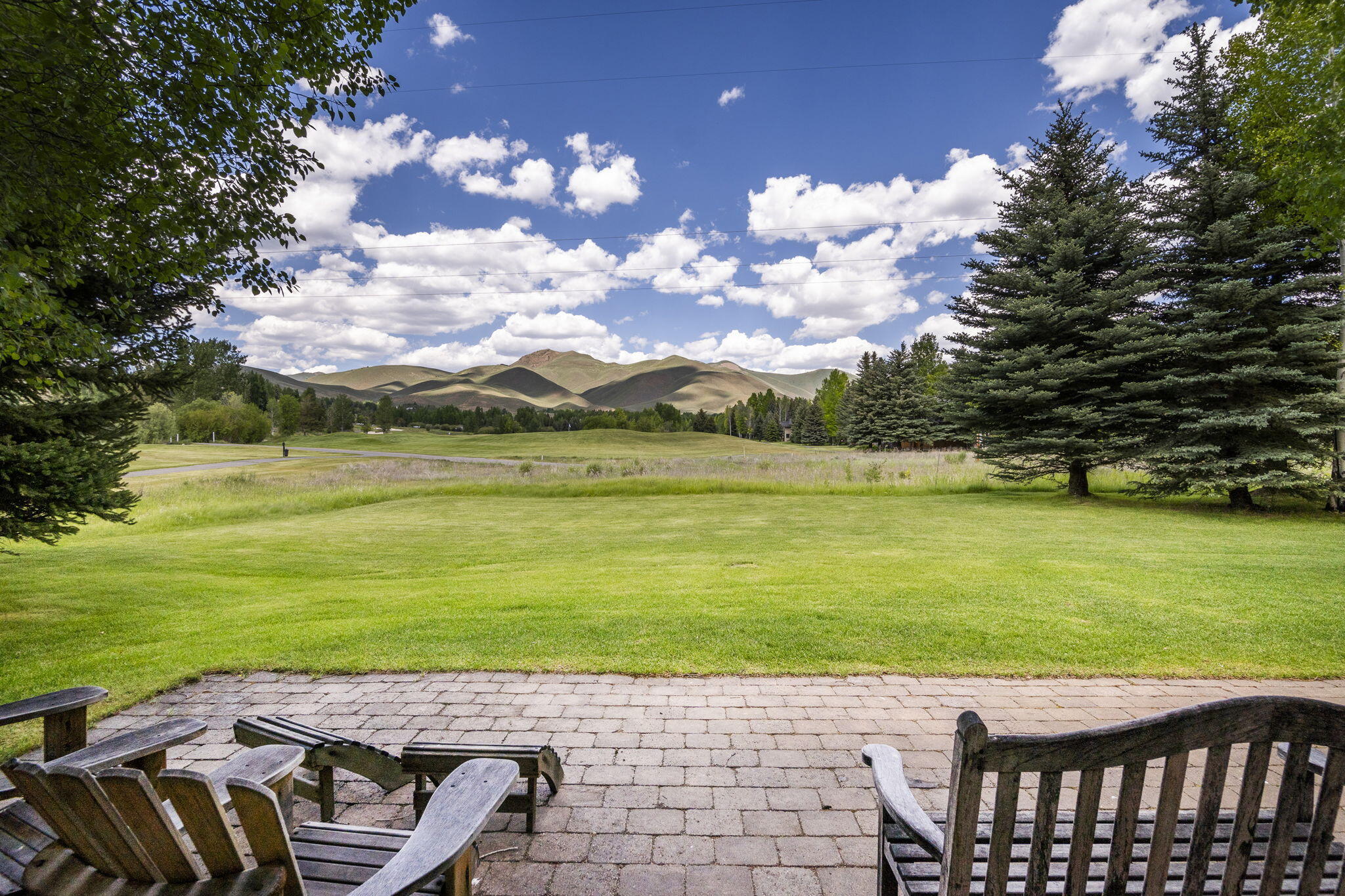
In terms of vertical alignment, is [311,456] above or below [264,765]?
below

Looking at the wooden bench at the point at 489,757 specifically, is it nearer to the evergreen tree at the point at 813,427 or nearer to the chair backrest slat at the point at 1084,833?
the chair backrest slat at the point at 1084,833

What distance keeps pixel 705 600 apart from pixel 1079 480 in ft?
52.5

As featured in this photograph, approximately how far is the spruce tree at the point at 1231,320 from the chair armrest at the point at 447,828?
708 inches

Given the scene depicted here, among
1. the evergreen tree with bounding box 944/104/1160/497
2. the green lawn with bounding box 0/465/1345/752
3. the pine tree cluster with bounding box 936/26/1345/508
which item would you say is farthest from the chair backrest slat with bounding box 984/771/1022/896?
the evergreen tree with bounding box 944/104/1160/497

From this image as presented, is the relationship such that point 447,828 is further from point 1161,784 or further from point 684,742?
point 684,742

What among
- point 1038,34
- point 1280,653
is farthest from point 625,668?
point 1038,34

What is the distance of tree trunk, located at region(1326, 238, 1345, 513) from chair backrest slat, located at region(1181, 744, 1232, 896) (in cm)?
1808

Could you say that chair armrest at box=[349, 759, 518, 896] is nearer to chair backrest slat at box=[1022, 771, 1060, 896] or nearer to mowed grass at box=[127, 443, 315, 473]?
chair backrest slat at box=[1022, 771, 1060, 896]

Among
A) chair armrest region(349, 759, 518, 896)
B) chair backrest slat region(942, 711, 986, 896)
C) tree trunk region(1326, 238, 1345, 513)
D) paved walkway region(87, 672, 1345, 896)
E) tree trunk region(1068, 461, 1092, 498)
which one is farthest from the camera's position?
tree trunk region(1068, 461, 1092, 498)

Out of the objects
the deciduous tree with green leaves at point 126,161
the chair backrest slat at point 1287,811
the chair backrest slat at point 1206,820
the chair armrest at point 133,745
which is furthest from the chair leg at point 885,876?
the deciduous tree with green leaves at point 126,161

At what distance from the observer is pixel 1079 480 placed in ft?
58.4

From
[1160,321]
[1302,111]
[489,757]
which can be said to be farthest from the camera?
[1160,321]

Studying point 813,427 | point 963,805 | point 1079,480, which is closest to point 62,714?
point 963,805

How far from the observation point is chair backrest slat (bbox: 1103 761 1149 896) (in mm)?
1274
